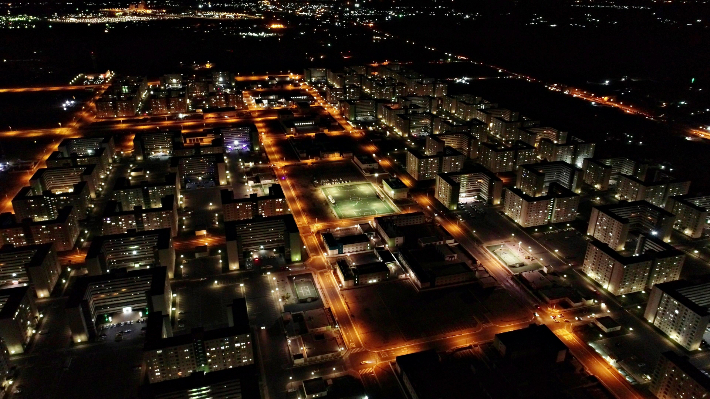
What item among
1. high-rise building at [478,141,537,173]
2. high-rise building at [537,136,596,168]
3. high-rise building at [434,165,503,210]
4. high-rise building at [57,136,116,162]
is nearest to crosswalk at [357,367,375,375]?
high-rise building at [434,165,503,210]

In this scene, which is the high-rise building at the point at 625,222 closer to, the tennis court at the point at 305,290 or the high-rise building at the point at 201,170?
the tennis court at the point at 305,290

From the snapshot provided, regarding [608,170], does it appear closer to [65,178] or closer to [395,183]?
[395,183]

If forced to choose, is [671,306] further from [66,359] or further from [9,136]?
[9,136]

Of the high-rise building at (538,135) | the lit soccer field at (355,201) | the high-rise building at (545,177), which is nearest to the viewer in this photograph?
the lit soccer field at (355,201)

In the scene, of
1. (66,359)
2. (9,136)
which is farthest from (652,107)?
(9,136)

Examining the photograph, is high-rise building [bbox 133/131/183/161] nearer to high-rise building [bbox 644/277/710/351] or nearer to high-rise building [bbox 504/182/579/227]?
high-rise building [bbox 504/182/579/227]

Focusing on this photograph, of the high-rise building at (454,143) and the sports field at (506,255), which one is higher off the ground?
the high-rise building at (454,143)

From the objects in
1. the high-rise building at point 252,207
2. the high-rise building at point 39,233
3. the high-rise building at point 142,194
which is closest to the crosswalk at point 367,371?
the high-rise building at point 252,207

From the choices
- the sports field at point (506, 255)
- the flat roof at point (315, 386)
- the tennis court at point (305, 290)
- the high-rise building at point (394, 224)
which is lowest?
the tennis court at point (305, 290)
